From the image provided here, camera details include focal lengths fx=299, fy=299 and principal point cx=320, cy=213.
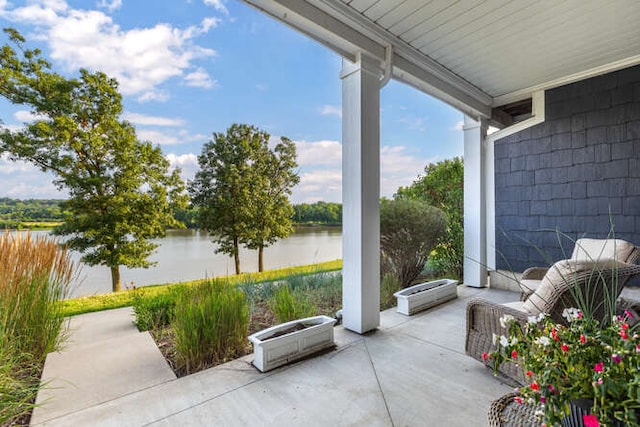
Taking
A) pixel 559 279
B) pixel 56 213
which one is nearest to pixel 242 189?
pixel 56 213

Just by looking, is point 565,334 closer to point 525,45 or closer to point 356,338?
point 356,338

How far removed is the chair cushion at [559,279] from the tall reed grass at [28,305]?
3367mm

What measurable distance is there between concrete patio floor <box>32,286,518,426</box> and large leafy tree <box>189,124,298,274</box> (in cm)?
586

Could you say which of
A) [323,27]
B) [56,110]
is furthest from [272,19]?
[56,110]

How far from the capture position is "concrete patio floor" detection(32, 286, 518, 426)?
1842mm

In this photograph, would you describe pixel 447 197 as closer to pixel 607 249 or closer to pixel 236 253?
pixel 607 249

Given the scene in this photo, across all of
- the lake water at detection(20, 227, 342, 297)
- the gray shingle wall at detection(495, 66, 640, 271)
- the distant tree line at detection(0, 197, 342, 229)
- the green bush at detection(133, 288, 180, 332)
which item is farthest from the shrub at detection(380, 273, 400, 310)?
the green bush at detection(133, 288, 180, 332)

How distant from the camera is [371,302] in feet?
10.5

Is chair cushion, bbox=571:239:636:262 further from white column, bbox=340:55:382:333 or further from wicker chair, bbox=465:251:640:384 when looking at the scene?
white column, bbox=340:55:382:333

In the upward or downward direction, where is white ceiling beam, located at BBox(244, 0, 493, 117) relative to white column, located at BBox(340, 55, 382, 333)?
upward

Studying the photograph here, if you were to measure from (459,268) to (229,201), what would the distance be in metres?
6.22

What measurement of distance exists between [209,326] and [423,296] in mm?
2657

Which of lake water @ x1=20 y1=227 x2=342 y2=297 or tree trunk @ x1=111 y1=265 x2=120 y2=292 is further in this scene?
tree trunk @ x1=111 y1=265 x2=120 y2=292

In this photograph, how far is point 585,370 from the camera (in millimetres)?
928
